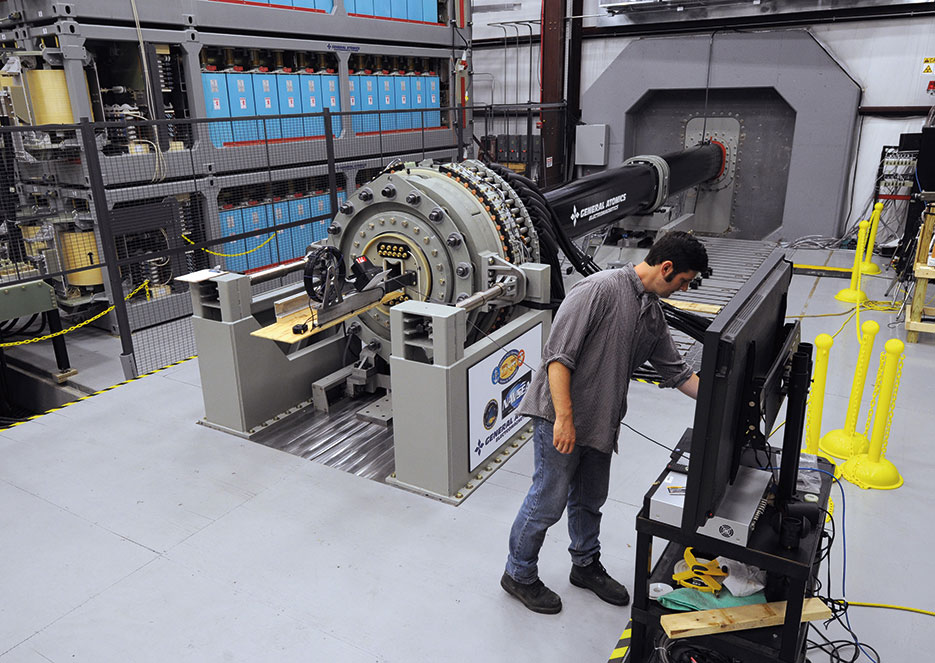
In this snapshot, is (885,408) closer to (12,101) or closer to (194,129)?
(194,129)

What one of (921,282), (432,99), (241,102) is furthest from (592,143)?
(921,282)

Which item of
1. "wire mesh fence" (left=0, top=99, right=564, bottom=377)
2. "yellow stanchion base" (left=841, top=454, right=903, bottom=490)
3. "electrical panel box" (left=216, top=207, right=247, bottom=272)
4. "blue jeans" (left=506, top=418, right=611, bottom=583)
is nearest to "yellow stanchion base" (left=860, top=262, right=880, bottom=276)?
"yellow stanchion base" (left=841, top=454, right=903, bottom=490)

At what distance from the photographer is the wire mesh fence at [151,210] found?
565 centimetres

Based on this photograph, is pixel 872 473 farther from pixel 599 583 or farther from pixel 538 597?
pixel 538 597

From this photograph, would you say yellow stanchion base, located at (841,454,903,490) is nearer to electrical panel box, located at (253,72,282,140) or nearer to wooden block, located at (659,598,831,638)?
wooden block, located at (659,598,831,638)

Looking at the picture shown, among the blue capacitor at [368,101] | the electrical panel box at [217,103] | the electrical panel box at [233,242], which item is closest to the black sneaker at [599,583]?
the electrical panel box at [233,242]

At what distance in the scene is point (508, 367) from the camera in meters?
3.83

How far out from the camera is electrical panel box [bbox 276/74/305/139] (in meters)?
7.27

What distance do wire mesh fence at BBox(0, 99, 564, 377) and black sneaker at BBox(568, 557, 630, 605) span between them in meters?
3.86

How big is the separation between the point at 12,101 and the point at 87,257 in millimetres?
1371

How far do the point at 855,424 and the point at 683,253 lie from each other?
227cm

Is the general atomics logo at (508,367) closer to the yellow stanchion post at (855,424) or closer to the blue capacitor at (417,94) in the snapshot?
the yellow stanchion post at (855,424)

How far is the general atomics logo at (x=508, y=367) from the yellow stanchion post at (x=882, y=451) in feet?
5.93

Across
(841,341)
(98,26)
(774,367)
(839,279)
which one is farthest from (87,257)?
(839,279)
